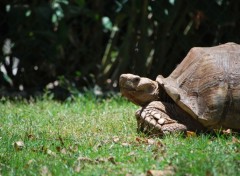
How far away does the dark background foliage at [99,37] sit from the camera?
969 cm

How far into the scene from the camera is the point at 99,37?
36.8ft

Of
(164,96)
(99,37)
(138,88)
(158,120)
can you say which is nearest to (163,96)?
(164,96)

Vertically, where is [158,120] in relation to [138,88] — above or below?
below

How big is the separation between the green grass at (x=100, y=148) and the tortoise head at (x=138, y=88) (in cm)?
36

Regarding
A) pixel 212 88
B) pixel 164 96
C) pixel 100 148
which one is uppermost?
pixel 212 88

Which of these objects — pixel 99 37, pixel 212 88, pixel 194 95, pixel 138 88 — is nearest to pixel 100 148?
pixel 138 88

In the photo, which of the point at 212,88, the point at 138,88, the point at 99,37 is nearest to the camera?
the point at 212,88

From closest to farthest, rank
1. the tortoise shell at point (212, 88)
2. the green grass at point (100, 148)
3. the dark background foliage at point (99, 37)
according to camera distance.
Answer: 1. the green grass at point (100, 148)
2. the tortoise shell at point (212, 88)
3. the dark background foliage at point (99, 37)

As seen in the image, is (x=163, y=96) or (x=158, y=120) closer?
(x=158, y=120)

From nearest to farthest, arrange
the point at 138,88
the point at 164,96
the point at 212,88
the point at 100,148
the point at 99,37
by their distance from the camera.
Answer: the point at 100,148, the point at 212,88, the point at 138,88, the point at 164,96, the point at 99,37

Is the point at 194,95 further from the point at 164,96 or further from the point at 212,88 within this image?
the point at 164,96

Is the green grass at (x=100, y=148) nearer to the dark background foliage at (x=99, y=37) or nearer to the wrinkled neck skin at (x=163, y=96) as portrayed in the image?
the wrinkled neck skin at (x=163, y=96)

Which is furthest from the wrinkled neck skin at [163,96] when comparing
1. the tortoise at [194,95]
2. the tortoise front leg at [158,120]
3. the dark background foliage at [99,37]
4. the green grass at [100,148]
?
the dark background foliage at [99,37]

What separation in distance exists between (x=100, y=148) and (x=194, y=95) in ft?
3.55
